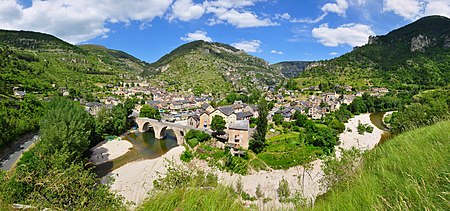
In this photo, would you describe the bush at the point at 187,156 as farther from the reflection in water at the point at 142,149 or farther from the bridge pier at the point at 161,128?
the bridge pier at the point at 161,128

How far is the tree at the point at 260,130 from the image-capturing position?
28.2 meters

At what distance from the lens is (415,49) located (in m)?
119

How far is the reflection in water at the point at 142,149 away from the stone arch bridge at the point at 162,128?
104 centimetres

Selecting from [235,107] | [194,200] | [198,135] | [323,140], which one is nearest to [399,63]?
[235,107]

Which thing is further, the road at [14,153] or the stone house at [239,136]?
the stone house at [239,136]

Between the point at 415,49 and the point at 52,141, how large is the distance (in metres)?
155

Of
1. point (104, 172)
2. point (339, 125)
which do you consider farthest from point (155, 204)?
point (339, 125)

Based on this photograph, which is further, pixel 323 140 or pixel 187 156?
pixel 323 140

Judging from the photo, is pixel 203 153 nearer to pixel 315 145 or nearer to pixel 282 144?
pixel 282 144

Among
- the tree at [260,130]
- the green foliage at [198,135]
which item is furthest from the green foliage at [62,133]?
the tree at [260,130]

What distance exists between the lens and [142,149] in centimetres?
3475

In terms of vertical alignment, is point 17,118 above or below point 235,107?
below

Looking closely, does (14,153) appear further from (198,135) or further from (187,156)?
(198,135)

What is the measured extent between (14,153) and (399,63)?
137635mm
